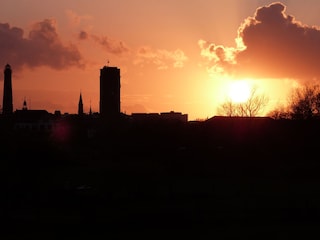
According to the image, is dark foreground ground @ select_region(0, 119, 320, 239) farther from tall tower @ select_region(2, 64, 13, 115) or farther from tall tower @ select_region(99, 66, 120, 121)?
tall tower @ select_region(99, 66, 120, 121)

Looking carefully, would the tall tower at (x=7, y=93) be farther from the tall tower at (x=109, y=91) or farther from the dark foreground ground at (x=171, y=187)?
the dark foreground ground at (x=171, y=187)

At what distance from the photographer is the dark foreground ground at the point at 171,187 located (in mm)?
27531

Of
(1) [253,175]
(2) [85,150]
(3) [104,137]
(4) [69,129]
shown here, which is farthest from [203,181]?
(4) [69,129]

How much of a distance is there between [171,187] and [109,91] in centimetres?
8415

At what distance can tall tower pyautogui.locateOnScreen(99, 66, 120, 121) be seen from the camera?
11899 cm

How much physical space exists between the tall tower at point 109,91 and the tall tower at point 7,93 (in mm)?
21424

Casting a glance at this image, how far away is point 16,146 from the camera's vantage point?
170 feet

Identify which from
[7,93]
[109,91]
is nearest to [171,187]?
[7,93]

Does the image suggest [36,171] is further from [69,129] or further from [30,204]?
[69,129]

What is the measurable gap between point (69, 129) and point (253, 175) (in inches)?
2408

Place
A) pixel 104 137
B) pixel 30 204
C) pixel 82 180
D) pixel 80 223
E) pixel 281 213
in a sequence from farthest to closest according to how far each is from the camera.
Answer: pixel 104 137 → pixel 82 180 → pixel 30 204 → pixel 281 213 → pixel 80 223

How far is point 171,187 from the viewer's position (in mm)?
38500

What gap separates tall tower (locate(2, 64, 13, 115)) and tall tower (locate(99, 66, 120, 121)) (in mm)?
21424

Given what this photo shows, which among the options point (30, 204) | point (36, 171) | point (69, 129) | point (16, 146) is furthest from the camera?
point (69, 129)
